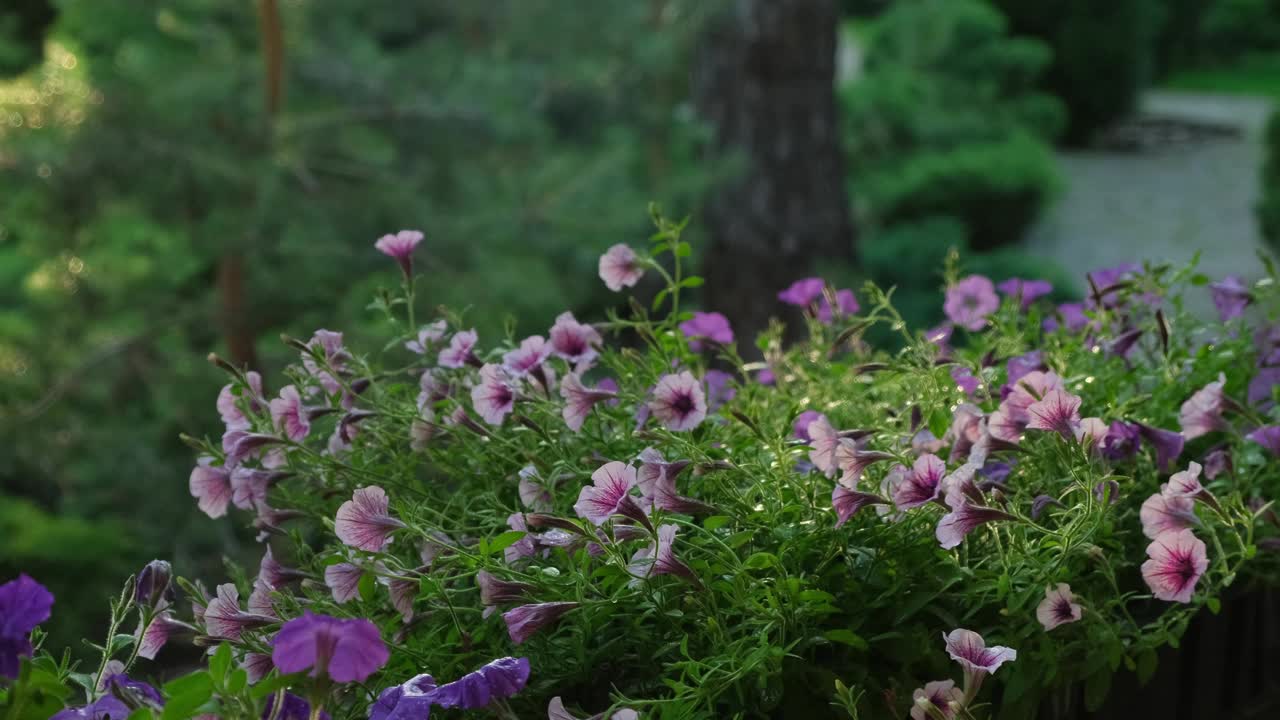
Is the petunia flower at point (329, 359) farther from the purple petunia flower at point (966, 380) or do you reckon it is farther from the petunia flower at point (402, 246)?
the purple petunia flower at point (966, 380)

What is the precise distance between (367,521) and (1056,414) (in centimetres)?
53

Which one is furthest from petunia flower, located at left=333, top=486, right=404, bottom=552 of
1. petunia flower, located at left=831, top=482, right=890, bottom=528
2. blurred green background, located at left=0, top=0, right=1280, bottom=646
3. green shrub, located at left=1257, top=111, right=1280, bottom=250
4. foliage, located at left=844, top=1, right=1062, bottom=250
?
green shrub, located at left=1257, top=111, right=1280, bottom=250

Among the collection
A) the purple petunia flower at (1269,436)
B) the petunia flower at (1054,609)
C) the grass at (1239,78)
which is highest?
the petunia flower at (1054,609)

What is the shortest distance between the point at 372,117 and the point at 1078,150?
10.3 metres

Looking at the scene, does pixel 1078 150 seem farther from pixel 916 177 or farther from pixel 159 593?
pixel 159 593

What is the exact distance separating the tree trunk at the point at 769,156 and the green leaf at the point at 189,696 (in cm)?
530

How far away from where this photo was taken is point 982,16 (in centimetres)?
1109

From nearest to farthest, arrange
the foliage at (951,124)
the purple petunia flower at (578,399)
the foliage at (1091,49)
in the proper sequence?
the purple petunia flower at (578,399) → the foliage at (951,124) → the foliage at (1091,49)

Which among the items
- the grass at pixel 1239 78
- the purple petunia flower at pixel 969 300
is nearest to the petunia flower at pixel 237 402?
the purple petunia flower at pixel 969 300

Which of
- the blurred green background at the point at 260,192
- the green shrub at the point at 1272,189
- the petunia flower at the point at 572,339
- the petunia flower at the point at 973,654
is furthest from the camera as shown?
the green shrub at the point at 1272,189

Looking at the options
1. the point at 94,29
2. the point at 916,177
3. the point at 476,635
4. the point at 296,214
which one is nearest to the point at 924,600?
the point at 476,635

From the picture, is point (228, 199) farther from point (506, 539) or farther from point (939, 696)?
point (939, 696)

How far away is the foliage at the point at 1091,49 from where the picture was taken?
13.0 meters

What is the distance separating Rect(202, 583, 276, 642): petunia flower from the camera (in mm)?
1005
